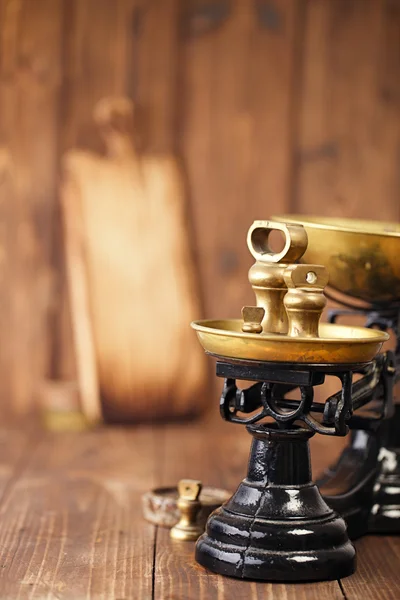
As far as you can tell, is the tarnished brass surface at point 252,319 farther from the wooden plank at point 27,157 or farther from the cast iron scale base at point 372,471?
the wooden plank at point 27,157

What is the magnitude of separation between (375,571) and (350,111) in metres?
1.80

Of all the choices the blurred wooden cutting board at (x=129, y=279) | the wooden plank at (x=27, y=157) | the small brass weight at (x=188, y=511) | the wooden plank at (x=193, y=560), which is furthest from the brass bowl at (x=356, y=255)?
the wooden plank at (x=27, y=157)

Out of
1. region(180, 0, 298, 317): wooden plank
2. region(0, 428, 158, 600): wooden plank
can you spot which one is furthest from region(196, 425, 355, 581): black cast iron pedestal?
region(180, 0, 298, 317): wooden plank

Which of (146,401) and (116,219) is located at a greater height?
(116,219)

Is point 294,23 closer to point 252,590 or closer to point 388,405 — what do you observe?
point 388,405

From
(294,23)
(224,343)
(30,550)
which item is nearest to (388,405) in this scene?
(224,343)

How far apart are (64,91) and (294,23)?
29.7 inches

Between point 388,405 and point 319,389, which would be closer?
point 388,405

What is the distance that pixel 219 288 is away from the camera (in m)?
3.18

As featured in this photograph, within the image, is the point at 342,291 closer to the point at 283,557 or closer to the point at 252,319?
the point at 252,319

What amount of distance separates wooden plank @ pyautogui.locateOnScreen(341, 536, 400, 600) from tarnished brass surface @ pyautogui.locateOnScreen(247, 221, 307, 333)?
437 millimetres

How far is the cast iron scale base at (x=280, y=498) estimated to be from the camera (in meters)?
1.61

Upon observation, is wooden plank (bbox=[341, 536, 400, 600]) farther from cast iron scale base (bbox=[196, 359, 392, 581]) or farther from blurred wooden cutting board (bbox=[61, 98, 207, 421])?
blurred wooden cutting board (bbox=[61, 98, 207, 421])

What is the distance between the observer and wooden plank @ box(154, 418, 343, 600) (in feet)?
5.22
